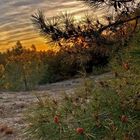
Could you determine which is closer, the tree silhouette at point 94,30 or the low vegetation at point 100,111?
the low vegetation at point 100,111

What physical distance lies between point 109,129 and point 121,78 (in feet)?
3.29

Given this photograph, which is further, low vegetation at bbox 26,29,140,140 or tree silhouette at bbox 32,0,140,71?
tree silhouette at bbox 32,0,140,71

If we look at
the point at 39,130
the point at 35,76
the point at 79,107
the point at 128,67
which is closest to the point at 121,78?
the point at 128,67

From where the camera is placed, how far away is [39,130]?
7.00 metres

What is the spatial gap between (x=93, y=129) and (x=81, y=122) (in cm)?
22

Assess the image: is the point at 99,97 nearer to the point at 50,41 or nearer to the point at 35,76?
the point at 50,41

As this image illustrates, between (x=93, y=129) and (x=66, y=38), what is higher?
(x=66, y=38)

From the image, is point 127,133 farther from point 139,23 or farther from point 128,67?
point 139,23

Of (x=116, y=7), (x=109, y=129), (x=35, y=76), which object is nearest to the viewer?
(x=109, y=129)

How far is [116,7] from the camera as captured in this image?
28.0 ft

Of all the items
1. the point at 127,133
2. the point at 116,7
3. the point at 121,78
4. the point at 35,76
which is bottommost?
the point at 35,76

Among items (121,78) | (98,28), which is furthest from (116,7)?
(121,78)

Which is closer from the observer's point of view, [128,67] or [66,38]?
[128,67]

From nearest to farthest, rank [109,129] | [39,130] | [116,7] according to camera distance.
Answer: [109,129] < [39,130] < [116,7]
